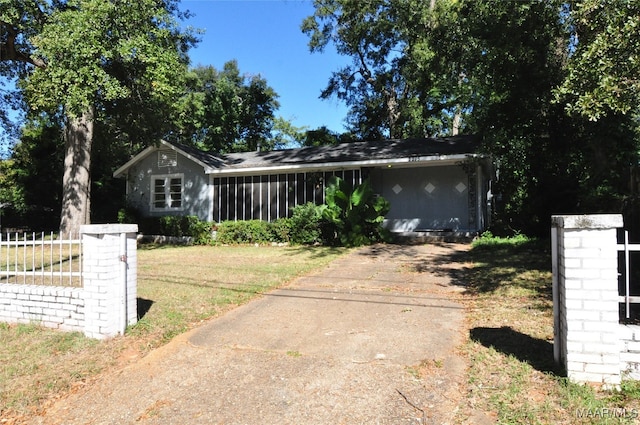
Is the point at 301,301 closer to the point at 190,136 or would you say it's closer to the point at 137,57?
the point at 137,57

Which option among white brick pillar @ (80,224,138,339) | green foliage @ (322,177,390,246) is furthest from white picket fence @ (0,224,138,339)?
green foliage @ (322,177,390,246)

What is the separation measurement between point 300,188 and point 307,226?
7.71 feet

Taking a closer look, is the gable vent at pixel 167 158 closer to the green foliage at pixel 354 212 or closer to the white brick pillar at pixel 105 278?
the green foliage at pixel 354 212

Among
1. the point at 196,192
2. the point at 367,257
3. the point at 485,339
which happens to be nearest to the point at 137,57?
the point at 196,192

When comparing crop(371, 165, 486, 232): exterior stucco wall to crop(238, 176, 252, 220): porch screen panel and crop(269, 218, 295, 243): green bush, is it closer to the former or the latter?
crop(269, 218, 295, 243): green bush

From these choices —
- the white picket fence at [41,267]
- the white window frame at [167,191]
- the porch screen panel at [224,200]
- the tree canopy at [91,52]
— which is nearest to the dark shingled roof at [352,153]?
the porch screen panel at [224,200]

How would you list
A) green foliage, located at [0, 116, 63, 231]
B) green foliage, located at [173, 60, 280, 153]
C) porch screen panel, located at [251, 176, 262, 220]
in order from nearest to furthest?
porch screen panel, located at [251, 176, 262, 220] < green foliage, located at [0, 116, 63, 231] < green foliage, located at [173, 60, 280, 153]

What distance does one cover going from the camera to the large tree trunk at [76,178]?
15.0 m

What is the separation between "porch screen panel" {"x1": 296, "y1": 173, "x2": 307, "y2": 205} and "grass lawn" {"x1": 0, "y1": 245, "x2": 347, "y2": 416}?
5.31m

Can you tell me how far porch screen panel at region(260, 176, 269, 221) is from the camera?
15953mm

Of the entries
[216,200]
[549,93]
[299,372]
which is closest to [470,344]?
[299,372]

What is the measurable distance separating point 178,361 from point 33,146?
1976cm

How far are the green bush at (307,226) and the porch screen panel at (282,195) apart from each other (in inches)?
Answer: 68.7

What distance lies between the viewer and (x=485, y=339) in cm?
450
